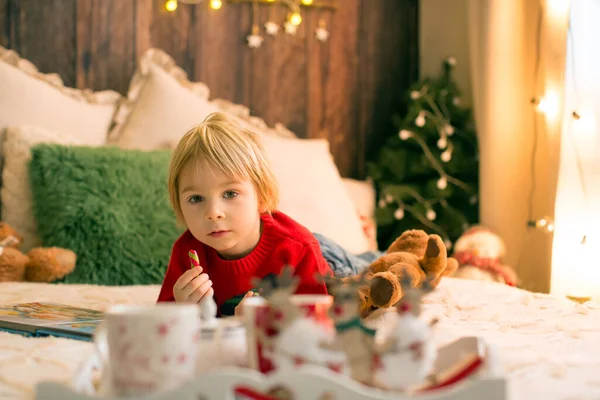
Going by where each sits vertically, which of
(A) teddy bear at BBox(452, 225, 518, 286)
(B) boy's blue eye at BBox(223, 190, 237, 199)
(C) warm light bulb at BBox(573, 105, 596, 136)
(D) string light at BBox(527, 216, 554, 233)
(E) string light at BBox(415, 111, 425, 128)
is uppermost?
(C) warm light bulb at BBox(573, 105, 596, 136)

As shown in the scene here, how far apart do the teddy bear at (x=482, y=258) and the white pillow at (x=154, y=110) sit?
1.06m

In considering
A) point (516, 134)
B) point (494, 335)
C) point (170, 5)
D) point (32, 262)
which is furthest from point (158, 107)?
point (494, 335)

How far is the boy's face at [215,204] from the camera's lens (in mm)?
1333

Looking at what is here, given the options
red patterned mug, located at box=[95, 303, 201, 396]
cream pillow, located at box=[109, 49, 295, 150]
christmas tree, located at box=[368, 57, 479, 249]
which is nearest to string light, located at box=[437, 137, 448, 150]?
christmas tree, located at box=[368, 57, 479, 249]

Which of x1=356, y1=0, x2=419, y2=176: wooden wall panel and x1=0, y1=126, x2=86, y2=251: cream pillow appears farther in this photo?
x1=356, y1=0, x2=419, y2=176: wooden wall panel

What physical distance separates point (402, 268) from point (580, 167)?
0.99 metres

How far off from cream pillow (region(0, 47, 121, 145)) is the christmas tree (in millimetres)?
1202

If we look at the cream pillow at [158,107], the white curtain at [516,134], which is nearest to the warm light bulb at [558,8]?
the white curtain at [516,134]

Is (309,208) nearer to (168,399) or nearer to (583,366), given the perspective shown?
(583,366)

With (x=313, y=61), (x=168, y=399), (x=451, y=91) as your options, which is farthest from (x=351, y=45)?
(x=168, y=399)

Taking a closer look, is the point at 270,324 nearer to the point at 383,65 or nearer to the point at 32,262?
the point at 32,262

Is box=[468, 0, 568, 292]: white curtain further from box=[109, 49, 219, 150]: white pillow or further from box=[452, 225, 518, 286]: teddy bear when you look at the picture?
box=[109, 49, 219, 150]: white pillow

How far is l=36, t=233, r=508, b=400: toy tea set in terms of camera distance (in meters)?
0.68

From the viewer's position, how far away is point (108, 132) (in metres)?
2.59
